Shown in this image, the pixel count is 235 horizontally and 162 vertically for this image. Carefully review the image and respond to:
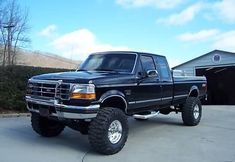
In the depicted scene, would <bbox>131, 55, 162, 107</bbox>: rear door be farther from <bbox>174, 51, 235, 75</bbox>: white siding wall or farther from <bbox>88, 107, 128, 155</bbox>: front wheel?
<bbox>174, 51, 235, 75</bbox>: white siding wall

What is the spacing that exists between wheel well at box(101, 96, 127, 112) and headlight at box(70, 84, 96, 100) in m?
0.54

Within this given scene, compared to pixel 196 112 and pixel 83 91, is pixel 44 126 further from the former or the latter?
pixel 196 112

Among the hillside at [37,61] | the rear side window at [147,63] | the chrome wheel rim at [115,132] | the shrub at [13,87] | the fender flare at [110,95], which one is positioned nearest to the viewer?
the fender flare at [110,95]

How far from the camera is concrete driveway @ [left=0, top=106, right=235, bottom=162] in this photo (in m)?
7.08

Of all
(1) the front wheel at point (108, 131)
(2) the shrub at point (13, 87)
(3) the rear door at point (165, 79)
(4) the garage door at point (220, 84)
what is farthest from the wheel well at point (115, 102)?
(4) the garage door at point (220, 84)

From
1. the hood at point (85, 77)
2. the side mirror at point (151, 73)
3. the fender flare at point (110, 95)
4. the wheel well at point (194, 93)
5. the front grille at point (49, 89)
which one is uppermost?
the side mirror at point (151, 73)

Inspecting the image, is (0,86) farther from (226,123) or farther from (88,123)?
(226,123)

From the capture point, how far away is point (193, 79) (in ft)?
37.9

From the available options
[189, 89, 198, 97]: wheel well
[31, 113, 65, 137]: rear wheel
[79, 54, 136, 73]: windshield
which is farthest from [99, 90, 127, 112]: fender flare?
[189, 89, 198, 97]: wheel well

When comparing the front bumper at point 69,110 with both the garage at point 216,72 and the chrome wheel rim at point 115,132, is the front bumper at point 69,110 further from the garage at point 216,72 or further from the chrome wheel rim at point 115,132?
the garage at point 216,72

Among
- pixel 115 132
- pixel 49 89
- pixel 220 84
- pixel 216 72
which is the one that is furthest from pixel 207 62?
pixel 49 89

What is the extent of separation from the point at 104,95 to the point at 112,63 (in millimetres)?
1626

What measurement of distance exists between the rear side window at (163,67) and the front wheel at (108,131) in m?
2.50

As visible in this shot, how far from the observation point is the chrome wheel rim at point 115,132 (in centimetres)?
746
